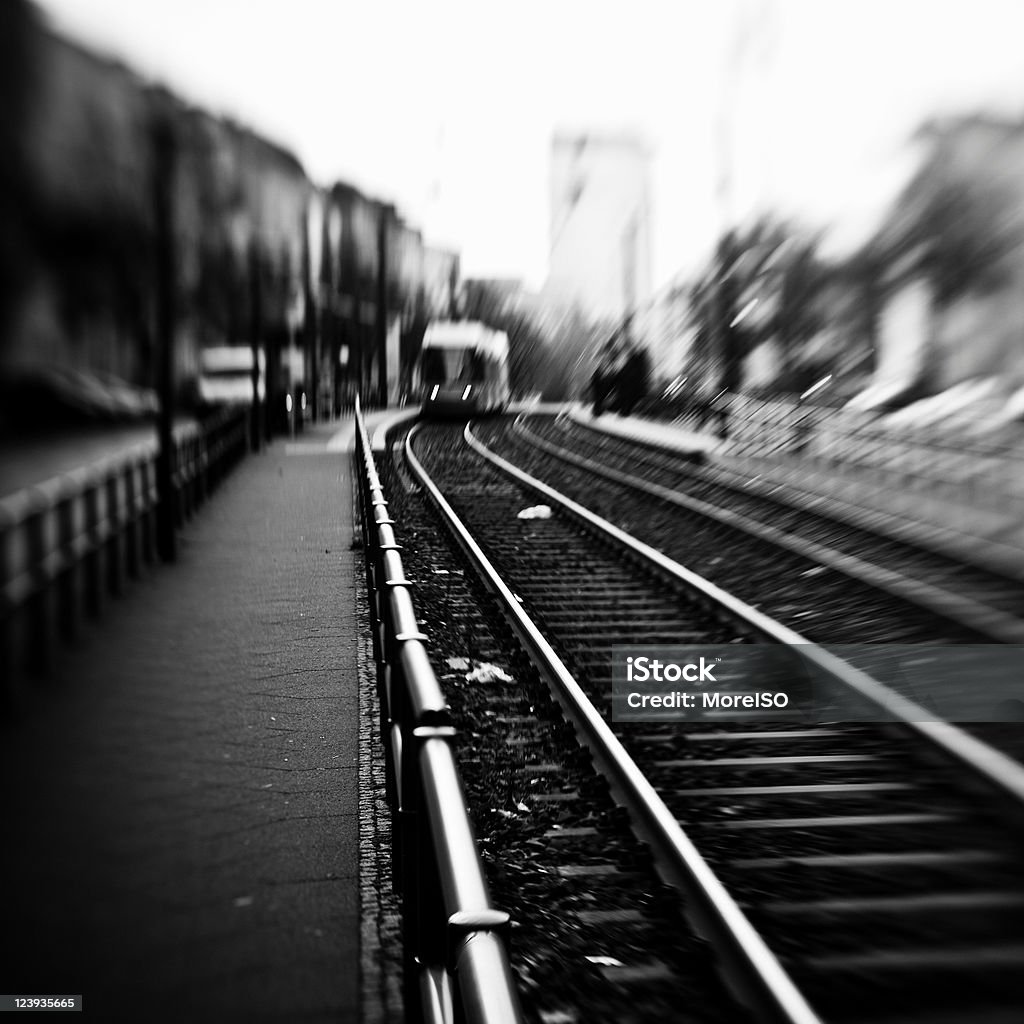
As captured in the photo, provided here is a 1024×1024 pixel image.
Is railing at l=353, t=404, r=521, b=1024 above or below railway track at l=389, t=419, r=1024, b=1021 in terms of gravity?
above

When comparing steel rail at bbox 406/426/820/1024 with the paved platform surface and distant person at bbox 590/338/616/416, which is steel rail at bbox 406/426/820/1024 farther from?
distant person at bbox 590/338/616/416

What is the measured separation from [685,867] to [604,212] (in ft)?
9.68

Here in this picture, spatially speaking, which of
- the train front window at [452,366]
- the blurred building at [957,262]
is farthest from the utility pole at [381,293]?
the blurred building at [957,262]

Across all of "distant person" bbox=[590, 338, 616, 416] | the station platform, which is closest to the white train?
"distant person" bbox=[590, 338, 616, 416]

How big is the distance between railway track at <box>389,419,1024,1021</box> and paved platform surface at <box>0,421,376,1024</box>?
1.65 feet

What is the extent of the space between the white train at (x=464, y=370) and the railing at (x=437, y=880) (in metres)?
7.31

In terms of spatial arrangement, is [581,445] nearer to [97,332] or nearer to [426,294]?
[426,294]

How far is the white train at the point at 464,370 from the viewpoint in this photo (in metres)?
11.0

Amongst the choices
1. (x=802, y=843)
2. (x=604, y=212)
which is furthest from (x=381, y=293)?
(x=802, y=843)

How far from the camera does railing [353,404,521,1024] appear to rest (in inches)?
47.9

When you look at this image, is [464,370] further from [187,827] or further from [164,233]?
[164,233]

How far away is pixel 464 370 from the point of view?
44.0 ft

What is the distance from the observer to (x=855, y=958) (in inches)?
95.2

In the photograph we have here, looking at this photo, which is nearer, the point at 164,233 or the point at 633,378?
the point at 164,233
